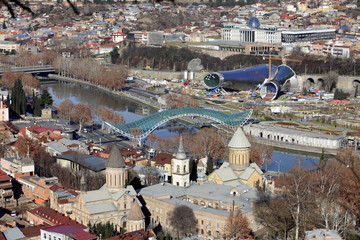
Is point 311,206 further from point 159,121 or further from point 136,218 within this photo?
point 159,121

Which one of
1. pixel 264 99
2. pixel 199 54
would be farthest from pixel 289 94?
pixel 199 54

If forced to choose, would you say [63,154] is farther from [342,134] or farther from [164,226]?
[342,134]

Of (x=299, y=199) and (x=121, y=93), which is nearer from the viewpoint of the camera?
(x=299, y=199)

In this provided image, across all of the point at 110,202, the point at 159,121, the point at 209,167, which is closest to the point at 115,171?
the point at 110,202

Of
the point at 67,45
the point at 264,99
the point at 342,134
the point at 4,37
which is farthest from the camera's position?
the point at 4,37

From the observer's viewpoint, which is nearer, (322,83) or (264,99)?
(264,99)

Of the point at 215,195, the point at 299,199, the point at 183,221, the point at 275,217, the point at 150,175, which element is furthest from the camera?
the point at 150,175

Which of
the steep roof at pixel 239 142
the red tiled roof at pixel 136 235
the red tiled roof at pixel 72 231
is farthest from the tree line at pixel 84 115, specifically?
the red tiled roof at pixel 136 235
